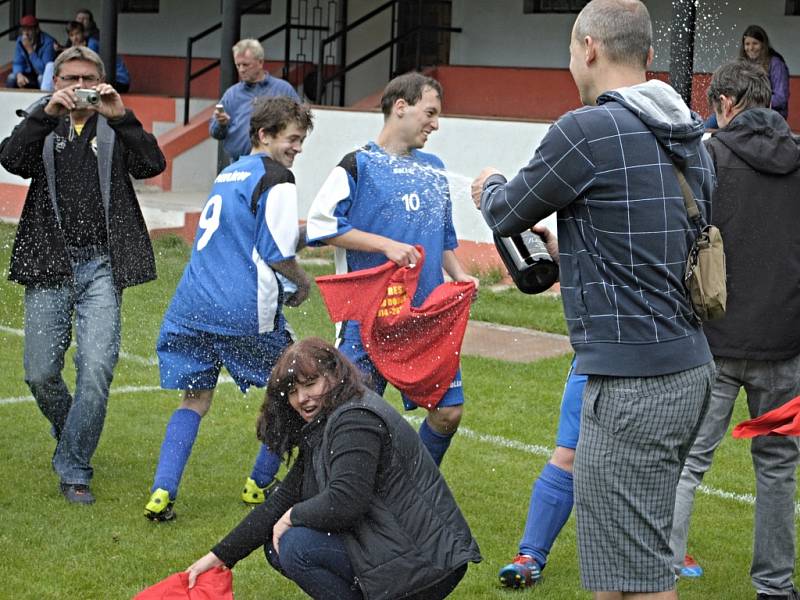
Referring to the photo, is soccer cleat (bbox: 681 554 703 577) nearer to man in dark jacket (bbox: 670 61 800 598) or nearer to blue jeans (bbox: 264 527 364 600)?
man in dark jacket (bbox: 670 61 800 598)

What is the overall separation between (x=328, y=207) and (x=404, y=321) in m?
0.57

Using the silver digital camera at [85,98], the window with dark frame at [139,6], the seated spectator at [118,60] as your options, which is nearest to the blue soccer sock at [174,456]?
the silver digital camera at [85,98]

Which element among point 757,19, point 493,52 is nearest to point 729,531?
point 757,19

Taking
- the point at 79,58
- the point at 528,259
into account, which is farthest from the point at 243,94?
the point at 528,259

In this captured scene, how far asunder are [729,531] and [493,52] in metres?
13.1

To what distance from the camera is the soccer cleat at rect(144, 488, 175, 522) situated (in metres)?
5.80

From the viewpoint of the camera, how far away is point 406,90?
19.0 feet

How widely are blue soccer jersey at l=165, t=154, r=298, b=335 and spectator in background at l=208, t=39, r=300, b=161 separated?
6.71m

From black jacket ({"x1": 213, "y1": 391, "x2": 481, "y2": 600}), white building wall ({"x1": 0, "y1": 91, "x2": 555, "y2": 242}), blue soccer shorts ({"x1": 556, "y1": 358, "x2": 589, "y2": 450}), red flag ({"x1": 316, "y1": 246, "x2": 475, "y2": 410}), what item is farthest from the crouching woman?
white building wall ({"x1": 0, "y1": 91, "x2": 555, "y2": 242})

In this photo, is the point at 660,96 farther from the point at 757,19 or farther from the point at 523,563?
the point at 757,19

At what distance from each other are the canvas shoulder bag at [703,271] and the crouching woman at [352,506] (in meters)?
1.07

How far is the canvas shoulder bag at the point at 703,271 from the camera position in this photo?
371 centimetres

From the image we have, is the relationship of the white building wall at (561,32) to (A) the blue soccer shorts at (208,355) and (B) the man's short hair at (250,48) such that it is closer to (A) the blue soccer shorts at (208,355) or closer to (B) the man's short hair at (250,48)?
(B) the man's short hair at (250,48)

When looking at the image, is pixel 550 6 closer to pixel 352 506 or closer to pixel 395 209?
pixel 395 209
